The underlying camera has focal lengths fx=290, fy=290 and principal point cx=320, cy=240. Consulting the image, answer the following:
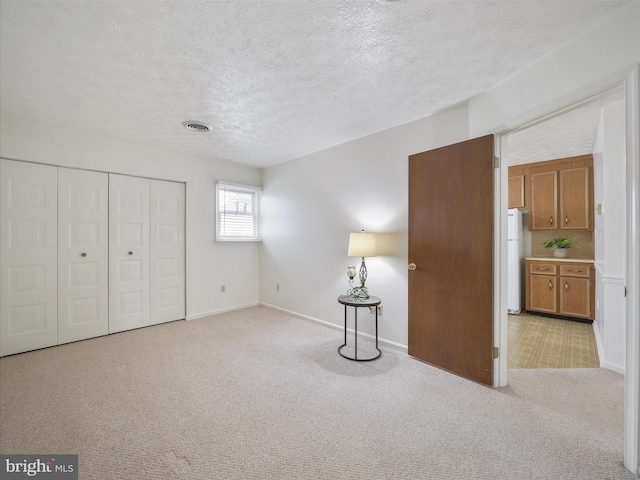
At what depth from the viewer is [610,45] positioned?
1599 mm

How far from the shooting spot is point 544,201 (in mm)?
4793

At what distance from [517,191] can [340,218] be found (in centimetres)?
343

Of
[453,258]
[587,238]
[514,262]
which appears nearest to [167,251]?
[453,258]

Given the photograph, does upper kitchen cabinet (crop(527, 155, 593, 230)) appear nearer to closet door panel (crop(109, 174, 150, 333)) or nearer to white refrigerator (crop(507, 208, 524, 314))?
white refrigerator (crop(507, 208, 524, 314))

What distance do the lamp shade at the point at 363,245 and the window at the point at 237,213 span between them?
7.87 ft

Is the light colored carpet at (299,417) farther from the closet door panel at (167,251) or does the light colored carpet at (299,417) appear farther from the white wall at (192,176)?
the white wall at (192,176)

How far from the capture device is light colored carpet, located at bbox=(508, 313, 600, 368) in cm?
289

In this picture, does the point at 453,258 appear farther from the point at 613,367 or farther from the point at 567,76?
the point at 613,367

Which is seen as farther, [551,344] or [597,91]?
[551,344]

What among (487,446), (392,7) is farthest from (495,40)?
(487,446)

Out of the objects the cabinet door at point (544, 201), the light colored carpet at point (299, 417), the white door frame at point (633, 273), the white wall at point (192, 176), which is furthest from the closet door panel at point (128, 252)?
the cabinet door at point (544, 201)

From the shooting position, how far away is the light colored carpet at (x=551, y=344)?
2.89 meters

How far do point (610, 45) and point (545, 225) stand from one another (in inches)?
155

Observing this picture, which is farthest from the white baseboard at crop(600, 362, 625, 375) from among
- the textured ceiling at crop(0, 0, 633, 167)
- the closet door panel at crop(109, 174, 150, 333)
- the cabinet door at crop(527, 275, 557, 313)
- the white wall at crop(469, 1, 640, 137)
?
the closet door panel at crop(109, 174, 150, 333)
